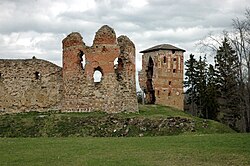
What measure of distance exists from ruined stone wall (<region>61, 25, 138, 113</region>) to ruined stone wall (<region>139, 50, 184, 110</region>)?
21432mm

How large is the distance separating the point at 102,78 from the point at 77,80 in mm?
1661

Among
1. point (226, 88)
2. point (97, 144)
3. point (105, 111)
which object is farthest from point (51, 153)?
point (226, 88)

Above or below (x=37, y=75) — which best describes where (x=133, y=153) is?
below

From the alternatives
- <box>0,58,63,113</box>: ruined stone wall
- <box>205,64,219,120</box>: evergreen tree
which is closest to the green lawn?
<box>0,58,63,113</box>: ruined stone wall

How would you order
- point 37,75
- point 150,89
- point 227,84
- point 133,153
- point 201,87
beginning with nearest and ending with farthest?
point 133,153 < point 37,75 < point 227,84 < point 201,87 < point 150,89

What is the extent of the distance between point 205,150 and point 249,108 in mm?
17098

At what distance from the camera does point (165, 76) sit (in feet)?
175

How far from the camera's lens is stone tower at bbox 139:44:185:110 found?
52.3 meters

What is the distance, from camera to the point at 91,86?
97.8 feet

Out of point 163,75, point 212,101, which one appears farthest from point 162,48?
point 212,101

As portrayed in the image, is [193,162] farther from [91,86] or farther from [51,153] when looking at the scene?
[91,86]

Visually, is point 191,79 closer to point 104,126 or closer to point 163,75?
point 163,75

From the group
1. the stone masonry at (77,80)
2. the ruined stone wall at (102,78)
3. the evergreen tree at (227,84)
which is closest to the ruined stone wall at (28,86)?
the stone masonry at (77,80)

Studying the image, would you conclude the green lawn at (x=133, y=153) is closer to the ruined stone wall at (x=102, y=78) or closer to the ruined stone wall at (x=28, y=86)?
Answer: the ruined stone wall at (x=102, y=78)
